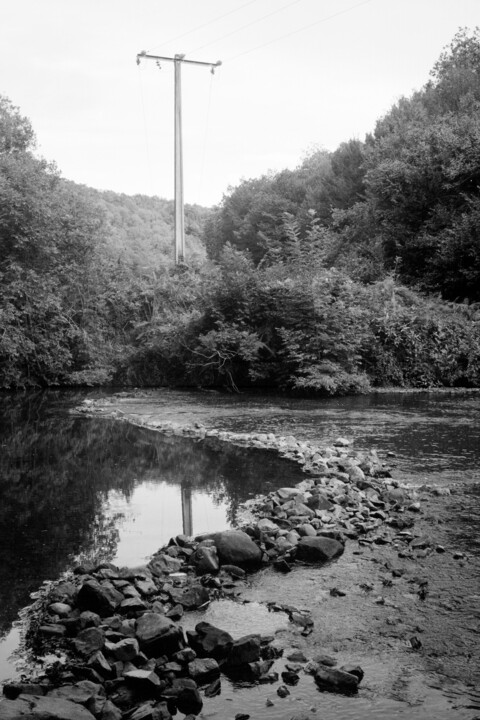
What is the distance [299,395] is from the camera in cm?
1814

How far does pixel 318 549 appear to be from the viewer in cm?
546

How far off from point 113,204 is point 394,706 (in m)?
58.2

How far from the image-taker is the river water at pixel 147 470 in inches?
229

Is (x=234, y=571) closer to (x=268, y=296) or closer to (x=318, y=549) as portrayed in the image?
(x=318, y=549)

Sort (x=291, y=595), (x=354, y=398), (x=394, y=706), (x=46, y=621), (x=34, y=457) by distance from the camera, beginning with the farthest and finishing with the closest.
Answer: (x=354, y=398) < (x=34, y=457) < (x=291, y=595) < (x=46, y=621) < (x=394, y=706)

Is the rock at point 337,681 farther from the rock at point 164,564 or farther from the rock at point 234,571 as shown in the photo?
the rock at point 164,564

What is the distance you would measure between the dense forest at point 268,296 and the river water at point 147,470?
2.96 metres

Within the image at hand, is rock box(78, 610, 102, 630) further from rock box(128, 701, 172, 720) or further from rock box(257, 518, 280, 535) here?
rock box(257, 518, 280, 535)

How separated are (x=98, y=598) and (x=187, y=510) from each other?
9.19 ft

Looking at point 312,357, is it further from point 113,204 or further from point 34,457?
point 113,204

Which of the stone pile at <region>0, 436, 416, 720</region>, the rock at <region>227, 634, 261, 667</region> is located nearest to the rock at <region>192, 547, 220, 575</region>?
the stone pile at <region>0, 436, 416, 720</region>

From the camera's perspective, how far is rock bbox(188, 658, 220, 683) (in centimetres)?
362

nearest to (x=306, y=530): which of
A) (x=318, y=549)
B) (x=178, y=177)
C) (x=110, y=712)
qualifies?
(x=318, y=549)

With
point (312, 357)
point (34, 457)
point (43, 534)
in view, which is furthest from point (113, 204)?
point (43, 534)
